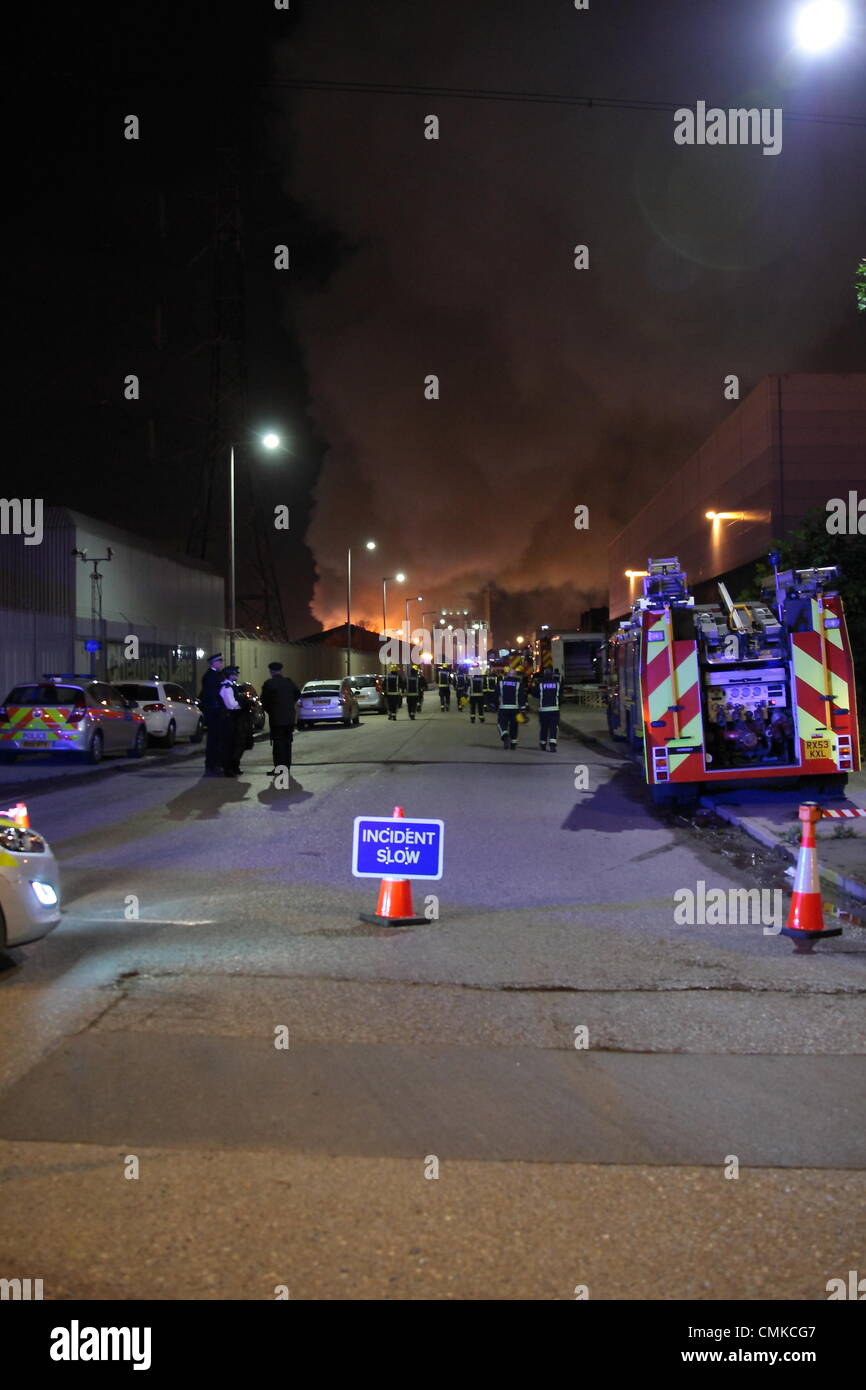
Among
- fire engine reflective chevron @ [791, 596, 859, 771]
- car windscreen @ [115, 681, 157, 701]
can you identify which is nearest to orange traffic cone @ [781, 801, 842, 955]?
fire engine reflective chevron @ [791, 596, 859, 771]

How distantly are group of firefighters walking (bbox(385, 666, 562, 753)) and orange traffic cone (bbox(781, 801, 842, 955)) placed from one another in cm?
1426

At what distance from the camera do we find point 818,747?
1393 cm

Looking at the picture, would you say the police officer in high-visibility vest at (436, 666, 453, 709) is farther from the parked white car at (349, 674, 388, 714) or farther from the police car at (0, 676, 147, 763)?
the police car at (0, 676, 147, 763)

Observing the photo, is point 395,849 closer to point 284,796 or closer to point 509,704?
point 284,796

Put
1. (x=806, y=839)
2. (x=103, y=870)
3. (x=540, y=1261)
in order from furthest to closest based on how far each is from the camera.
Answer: (x=103, y=870) < (x=806, y=839) < (x=540, y=1261)

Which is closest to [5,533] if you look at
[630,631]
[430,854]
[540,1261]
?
[630,631]

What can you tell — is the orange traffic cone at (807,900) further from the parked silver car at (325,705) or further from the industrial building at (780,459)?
the industrial building at (780,459)

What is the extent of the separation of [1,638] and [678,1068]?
26.3m

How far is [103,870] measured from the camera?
34.3ft

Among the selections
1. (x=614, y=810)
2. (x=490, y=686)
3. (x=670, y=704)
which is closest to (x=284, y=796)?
(x=614, y=810)

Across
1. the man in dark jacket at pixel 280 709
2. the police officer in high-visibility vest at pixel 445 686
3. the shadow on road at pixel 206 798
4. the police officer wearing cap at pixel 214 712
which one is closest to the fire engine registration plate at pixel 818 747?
the shadow on road at pixel 206 798

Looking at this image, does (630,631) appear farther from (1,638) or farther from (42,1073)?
(1,638)

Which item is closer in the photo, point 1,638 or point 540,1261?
point 540,1261

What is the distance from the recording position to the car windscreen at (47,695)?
21375mm
